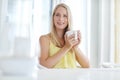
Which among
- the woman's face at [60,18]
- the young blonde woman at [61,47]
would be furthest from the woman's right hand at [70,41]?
the woman's face at [60,18]

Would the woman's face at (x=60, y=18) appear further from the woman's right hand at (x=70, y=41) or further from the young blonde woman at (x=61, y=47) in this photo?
the woman's right hand at (x=70, y=41)

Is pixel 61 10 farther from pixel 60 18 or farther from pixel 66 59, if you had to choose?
pixel 66 59

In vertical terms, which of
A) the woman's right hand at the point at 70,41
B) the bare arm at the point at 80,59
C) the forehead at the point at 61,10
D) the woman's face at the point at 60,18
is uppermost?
the forehead at the point at 61,10

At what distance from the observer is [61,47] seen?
0.99 metres

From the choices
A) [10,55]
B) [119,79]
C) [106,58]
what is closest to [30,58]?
[10,55]

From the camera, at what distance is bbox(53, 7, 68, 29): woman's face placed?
3.48 ft

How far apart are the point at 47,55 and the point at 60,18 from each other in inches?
8.5

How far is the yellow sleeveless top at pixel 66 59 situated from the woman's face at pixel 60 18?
0.38ft

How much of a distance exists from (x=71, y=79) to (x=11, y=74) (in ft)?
0.47

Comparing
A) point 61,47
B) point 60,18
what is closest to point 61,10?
point 60,18

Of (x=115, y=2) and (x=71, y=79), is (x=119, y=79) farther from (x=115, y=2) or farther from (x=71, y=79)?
(x=115, y=2)

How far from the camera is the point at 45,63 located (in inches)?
34.6

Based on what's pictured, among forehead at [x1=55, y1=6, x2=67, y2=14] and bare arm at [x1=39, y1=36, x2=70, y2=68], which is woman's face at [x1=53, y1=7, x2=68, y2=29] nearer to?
forehead at [x1=55, y1=6, x2=67, y2=14]

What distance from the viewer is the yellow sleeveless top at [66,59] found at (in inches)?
35.2
